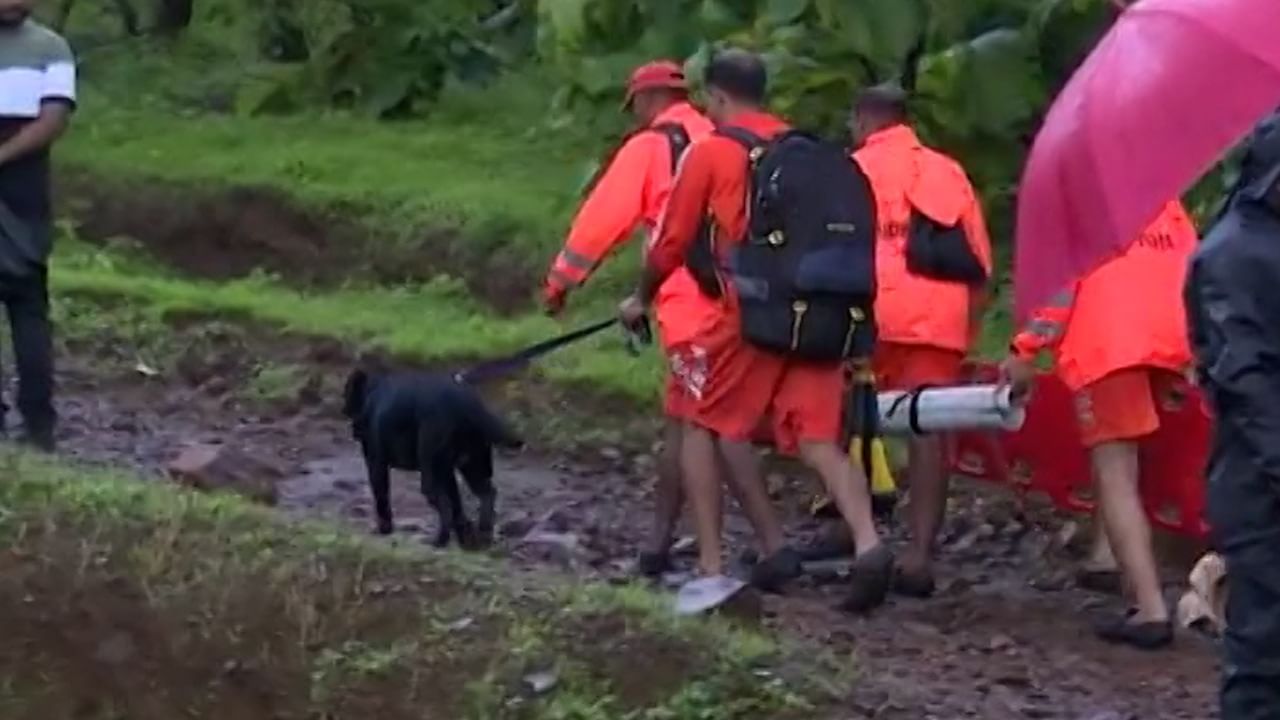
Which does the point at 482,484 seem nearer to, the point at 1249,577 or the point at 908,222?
the point at 908,222

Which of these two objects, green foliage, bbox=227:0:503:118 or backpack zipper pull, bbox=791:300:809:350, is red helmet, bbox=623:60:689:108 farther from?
green foliage, bbox=227:0:503:118

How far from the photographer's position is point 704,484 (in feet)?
28.0

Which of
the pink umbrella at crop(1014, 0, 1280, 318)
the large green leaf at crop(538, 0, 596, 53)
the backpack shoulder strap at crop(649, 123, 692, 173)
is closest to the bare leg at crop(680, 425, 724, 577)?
the backpack shoulder strap at crop(649, 123, 692, 173)

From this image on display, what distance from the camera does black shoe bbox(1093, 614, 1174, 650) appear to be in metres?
7.98

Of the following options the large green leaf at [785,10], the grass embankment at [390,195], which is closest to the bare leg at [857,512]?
the large green leaf at [785,10]

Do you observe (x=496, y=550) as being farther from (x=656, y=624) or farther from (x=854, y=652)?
(x=656, y=624)

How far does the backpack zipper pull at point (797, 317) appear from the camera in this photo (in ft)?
26.2

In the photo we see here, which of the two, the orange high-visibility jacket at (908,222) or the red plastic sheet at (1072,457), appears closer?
the red plastic sheet at (1072,457)

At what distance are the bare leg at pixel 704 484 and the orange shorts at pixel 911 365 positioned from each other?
0.61m

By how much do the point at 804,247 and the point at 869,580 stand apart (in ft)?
3.51

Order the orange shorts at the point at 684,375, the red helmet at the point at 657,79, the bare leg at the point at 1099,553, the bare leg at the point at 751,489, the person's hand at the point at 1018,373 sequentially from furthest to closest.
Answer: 1. the bare leg at the point at 1099,553
2. the red helmet at the point at 657,79
3. the bare leg at the point at 751,489
4. the orange shorts at the point at 684,375
5. the person's hand at the point at 1018,373

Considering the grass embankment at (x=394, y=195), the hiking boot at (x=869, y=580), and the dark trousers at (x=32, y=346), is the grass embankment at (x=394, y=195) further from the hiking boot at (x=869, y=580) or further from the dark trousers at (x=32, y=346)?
the hiking boot at (x=869, y=580)

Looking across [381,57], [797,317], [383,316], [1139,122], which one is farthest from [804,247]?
[381,57]

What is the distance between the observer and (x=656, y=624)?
6.52 m
